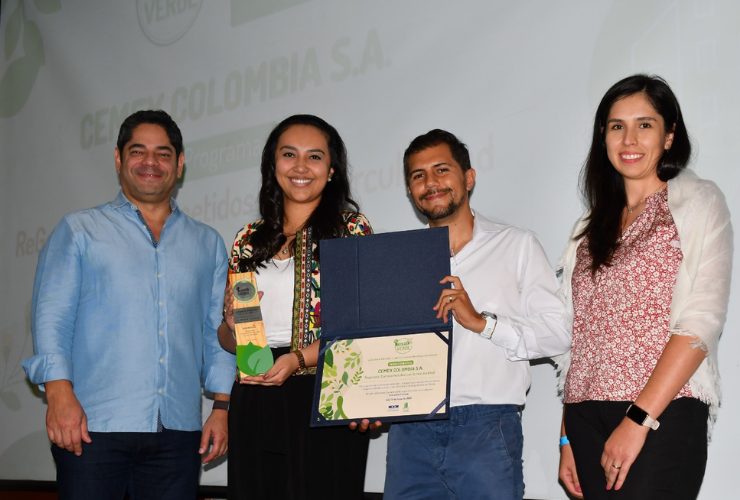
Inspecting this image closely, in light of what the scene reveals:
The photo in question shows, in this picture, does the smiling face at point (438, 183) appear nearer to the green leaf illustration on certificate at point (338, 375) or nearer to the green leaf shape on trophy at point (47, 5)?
the green leaf illustration on certificate at point (338, 375)

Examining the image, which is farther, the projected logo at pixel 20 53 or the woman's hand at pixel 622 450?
the projected logo at pixel 20 53

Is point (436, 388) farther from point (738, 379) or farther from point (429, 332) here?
point (738, 379)

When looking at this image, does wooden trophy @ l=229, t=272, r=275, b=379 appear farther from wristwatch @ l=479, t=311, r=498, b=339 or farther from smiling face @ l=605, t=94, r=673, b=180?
smiling face @ l=605, t=94, r=673, b=180

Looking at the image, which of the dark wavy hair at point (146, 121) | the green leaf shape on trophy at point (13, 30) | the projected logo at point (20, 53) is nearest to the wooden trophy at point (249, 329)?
the dark wavy hair at point (146, 121)

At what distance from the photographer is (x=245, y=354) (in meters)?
2.14

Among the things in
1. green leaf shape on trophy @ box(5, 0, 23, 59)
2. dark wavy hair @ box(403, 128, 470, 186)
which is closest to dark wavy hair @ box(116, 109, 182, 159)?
dark wavy hair @ box(403, 128, 470, 186)

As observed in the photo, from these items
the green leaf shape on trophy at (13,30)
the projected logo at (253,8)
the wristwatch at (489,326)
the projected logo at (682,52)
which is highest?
the green leaf shape on trophy at (13,30)

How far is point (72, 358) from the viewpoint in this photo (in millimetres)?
2502

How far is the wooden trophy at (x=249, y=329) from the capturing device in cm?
213

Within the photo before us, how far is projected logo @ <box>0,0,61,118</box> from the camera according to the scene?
4.55m

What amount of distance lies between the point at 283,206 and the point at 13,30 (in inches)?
125

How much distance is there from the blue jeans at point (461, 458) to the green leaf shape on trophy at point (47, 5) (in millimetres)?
3647

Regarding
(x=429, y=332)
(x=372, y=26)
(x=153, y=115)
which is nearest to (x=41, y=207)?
(x=153, y=115)

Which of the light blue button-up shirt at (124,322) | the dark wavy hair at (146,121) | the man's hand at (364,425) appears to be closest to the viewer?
the man's hand at (364,425)
